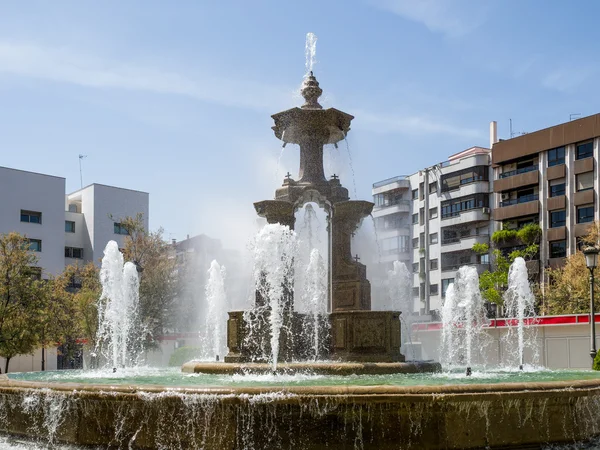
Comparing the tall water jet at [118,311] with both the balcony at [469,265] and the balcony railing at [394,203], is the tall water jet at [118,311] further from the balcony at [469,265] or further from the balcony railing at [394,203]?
the balcony railing at [394,203]

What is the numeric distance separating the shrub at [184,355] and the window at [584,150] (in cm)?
3577

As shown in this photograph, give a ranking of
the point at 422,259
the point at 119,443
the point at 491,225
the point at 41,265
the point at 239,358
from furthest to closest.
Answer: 1. the point at 422,259
2. the point at 491,225
3. the point at 41,265
4. the point at 239,358
5. the point at 119,443

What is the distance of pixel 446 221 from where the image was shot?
7088cm

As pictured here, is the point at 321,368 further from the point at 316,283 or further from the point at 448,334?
the point at 448,334

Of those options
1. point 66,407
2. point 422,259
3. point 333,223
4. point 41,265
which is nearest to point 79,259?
point 41,265

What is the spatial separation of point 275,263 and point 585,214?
4444 cm

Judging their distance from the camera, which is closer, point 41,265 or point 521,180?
point 41,265

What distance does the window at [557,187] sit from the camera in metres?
58.8

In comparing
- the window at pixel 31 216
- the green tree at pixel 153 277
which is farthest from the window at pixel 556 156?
the window at pixel 31 216

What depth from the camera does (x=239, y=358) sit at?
16781mm

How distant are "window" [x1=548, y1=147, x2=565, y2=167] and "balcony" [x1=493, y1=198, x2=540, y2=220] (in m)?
3.13

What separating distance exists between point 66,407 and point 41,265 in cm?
4701

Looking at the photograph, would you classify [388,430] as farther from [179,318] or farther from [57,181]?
[57,181]

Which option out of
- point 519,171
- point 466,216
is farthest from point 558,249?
point 466,216
